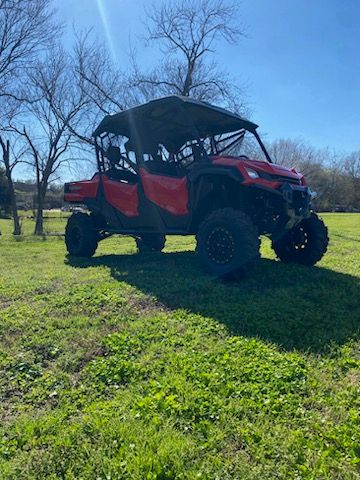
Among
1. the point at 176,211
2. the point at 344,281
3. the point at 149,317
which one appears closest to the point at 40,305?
the point at 149,317

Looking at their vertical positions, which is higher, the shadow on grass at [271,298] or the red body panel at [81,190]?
the red body panel at [81,190]

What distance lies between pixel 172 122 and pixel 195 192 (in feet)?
6.17

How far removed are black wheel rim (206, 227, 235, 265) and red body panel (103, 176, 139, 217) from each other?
6.48 ft

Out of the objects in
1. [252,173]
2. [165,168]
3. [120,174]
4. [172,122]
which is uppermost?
[172,122]

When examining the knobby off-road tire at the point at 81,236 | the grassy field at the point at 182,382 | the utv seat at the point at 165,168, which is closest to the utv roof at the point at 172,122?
the utv seat at the point at 165,168

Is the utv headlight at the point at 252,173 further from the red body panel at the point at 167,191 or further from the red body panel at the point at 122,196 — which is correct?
the red body panel at the point at 122,196

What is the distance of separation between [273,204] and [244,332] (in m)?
2.51

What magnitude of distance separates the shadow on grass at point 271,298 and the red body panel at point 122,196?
1.09 meters

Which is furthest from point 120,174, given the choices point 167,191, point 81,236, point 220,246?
point 220,246

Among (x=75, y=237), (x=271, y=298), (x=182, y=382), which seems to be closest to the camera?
(x=182, y=382)

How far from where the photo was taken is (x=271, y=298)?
170 inches

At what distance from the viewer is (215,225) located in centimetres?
518

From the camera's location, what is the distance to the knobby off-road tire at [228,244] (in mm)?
4840

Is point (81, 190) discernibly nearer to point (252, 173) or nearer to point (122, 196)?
point (122, 196)
